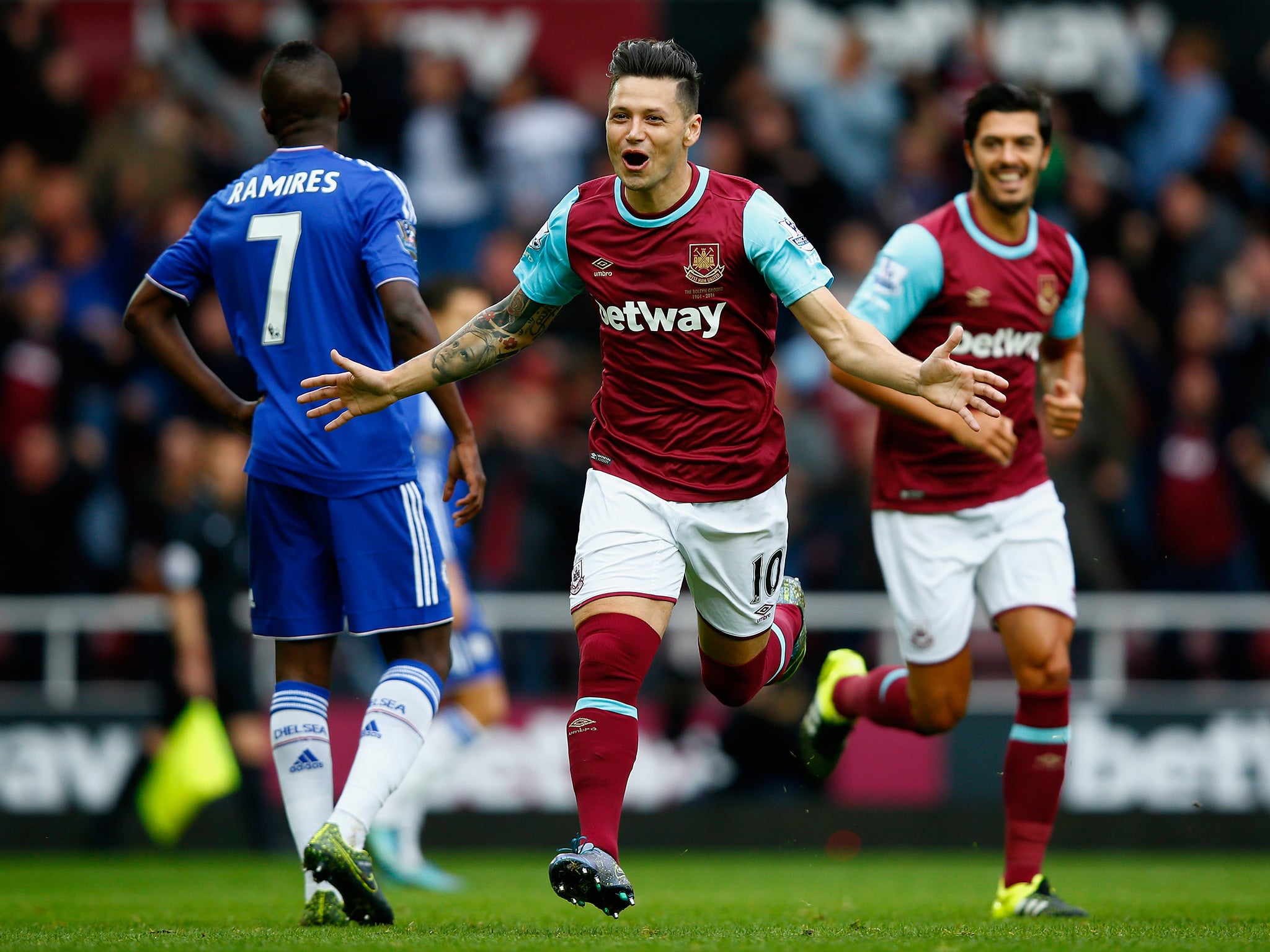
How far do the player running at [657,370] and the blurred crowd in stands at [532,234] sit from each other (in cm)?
567

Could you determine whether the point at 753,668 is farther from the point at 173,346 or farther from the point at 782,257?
the point at 173,346

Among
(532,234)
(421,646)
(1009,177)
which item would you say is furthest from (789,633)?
(532,234)

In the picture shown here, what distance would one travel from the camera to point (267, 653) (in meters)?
11.6

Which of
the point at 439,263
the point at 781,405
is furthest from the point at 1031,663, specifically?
the point at 439,263

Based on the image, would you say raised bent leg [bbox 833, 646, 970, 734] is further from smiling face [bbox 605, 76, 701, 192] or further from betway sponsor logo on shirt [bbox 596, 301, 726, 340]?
smiling face [bbox 605, 76, 701, 192]

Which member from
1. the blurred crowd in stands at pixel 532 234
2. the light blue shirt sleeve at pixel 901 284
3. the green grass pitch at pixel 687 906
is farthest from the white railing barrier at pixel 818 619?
the light blue shirt sleeve at pixel 901 284

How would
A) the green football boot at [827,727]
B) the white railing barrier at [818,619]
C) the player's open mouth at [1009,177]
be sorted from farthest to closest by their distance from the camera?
the white railing barrier at [818,619] → the green football boot at [827,727] → the player's open mouth at [1009,177]

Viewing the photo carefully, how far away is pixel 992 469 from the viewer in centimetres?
667

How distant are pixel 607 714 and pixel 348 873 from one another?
92 centimetres

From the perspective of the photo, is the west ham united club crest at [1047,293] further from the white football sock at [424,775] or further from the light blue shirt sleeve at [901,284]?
the white football sock at [424,775]

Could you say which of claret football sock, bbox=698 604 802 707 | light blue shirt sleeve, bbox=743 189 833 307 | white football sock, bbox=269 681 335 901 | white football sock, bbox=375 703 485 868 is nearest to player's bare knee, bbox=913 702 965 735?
claret football sock, bbox=698 604 802 707

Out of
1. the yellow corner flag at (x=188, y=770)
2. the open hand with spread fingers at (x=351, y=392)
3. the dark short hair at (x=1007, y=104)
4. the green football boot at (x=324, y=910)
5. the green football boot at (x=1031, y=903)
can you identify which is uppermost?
the dark short hair at (x=1007, y=104)

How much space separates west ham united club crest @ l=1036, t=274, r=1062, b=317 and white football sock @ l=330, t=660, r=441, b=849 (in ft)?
9.19

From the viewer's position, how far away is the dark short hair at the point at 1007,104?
6.64 m
